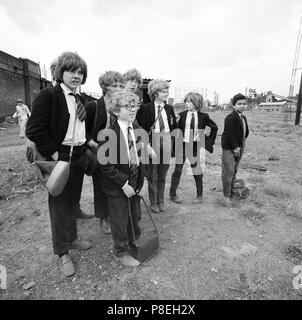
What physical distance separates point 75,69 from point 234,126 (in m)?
2.76

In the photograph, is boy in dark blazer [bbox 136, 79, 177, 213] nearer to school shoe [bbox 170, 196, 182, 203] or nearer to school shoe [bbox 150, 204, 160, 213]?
school shoe [bbox 150, 204, 160, 213]

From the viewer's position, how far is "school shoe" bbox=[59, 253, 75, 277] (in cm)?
255

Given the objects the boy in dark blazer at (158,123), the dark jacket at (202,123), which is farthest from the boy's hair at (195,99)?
the boy in dark blazer at (158,123)

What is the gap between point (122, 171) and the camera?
8.58ft

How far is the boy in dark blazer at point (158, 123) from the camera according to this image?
11.7 ft

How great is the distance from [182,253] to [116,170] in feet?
4.25

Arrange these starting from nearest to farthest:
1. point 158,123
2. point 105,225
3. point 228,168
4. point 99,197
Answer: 1. point 99,197
2. point 105,225
3. point 158,123
4. point 228,168

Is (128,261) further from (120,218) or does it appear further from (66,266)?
(66,266)

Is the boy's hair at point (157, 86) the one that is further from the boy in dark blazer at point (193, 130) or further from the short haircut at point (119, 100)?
the short haircut at point (119, 100)

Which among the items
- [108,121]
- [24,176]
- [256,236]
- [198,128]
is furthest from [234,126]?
[24,176]

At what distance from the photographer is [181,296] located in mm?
2307

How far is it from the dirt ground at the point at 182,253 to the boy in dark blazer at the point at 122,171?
33cm

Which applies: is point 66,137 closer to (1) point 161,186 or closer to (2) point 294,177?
(1) point 161,186

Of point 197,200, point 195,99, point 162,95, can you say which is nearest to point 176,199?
point 197,200
